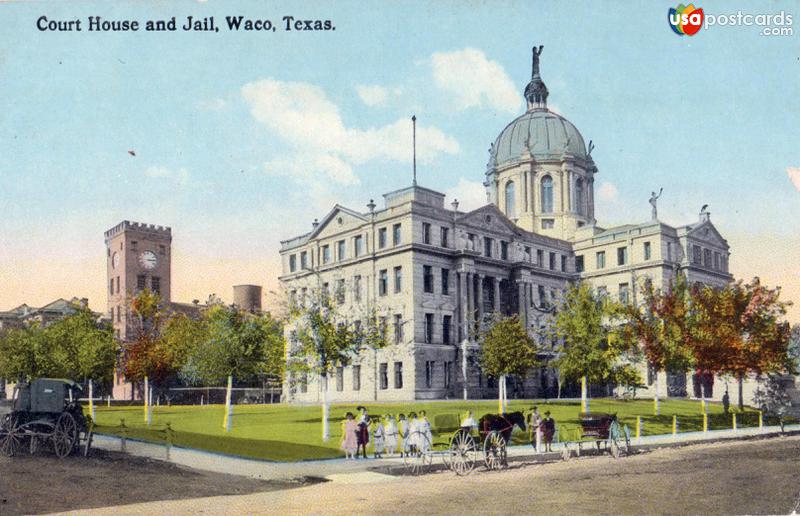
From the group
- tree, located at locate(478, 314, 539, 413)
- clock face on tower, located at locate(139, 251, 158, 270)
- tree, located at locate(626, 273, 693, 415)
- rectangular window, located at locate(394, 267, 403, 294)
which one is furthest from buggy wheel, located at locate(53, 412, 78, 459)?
rectangular window, located at locate(394, 267, 403, 294)

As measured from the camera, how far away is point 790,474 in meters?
21.2

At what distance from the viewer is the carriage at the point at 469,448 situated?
21.7 meters

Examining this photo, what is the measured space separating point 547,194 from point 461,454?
56745mm

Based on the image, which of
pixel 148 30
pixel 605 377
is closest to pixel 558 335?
pixel 605 377

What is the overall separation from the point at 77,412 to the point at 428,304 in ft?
114

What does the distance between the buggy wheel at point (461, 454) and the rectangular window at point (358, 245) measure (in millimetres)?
35567

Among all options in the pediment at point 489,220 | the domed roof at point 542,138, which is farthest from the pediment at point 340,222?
the domed roof at point 542,138

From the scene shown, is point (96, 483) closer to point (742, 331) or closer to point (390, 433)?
point (390, 433)

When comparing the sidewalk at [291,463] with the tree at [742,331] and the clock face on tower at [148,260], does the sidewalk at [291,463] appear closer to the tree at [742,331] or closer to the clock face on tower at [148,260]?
the clock face on tower at [148,260]

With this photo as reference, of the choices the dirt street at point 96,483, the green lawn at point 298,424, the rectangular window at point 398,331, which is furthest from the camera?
the rectangular window at point 398,331

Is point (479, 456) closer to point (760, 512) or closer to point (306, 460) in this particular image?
point (306, 460)

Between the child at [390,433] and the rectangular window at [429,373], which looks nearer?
the child at [390,433]

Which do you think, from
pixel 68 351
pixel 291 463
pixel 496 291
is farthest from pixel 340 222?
pixel 291 463

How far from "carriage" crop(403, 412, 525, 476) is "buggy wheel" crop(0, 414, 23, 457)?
422 inches
